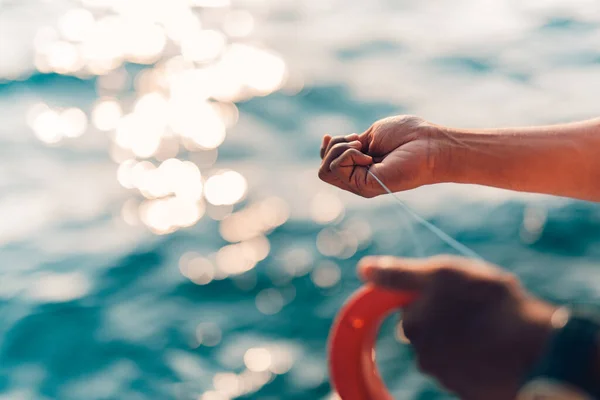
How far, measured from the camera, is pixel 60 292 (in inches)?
153

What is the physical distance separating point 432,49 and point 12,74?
11.1 feet

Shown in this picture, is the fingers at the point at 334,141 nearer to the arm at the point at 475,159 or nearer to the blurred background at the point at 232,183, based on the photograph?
the arm at the point at 475,159

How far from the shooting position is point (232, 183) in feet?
15.3

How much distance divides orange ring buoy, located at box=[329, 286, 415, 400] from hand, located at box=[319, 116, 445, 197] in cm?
84

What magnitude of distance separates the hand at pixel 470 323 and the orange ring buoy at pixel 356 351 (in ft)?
0.32

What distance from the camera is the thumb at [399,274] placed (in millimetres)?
1125

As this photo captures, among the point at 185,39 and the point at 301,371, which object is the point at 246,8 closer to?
the point at 185,39

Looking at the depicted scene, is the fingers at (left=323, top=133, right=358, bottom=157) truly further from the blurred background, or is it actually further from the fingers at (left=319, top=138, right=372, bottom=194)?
the blurred background

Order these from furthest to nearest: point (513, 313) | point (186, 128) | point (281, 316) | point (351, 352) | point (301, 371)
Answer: point (186, 128) → point (281, 316) → point (301, 371) → point (351, 352) → point (513, 313)

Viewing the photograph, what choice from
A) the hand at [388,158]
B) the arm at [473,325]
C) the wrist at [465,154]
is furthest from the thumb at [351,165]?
the arm at [473,325]

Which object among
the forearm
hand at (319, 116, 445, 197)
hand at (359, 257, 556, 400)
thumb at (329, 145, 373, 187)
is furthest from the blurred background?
hand at (359, 257, 556, 400)

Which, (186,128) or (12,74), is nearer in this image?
(186,128)

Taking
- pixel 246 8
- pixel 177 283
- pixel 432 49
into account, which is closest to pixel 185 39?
pixel 246 8

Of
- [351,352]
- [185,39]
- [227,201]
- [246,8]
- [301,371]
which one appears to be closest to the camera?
[351,352]
